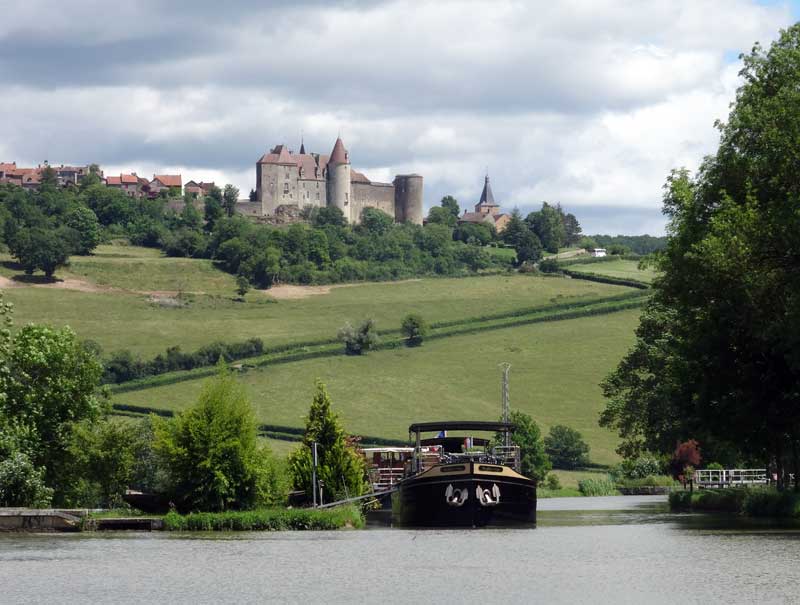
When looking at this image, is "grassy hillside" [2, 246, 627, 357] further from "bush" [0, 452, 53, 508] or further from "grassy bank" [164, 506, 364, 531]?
"grassy bank" [164, 506, 364, 531]

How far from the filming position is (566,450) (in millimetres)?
126250

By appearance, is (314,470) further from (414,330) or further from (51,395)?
(414,330)

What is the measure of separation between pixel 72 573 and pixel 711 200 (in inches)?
1155

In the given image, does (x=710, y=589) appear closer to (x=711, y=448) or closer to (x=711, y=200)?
(x=711, y=200)

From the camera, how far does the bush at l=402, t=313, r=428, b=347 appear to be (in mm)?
169625

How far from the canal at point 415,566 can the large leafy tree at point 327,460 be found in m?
10.2

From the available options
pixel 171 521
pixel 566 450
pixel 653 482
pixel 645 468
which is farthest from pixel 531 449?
pixel 171 521

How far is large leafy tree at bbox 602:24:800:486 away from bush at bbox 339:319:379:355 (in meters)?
107

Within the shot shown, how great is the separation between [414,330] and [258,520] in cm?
12028

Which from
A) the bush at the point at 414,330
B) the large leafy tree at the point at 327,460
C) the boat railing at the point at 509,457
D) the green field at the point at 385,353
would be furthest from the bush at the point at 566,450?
the boat railing at the point at 509,457

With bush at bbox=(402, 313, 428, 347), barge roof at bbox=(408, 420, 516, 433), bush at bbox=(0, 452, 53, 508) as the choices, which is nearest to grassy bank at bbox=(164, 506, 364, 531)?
bush at bbox=(0, 452, 53, 508)

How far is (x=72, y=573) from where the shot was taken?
3359cm

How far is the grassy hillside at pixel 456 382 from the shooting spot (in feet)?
443

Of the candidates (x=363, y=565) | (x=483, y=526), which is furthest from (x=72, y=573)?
(x=483, y=526)
